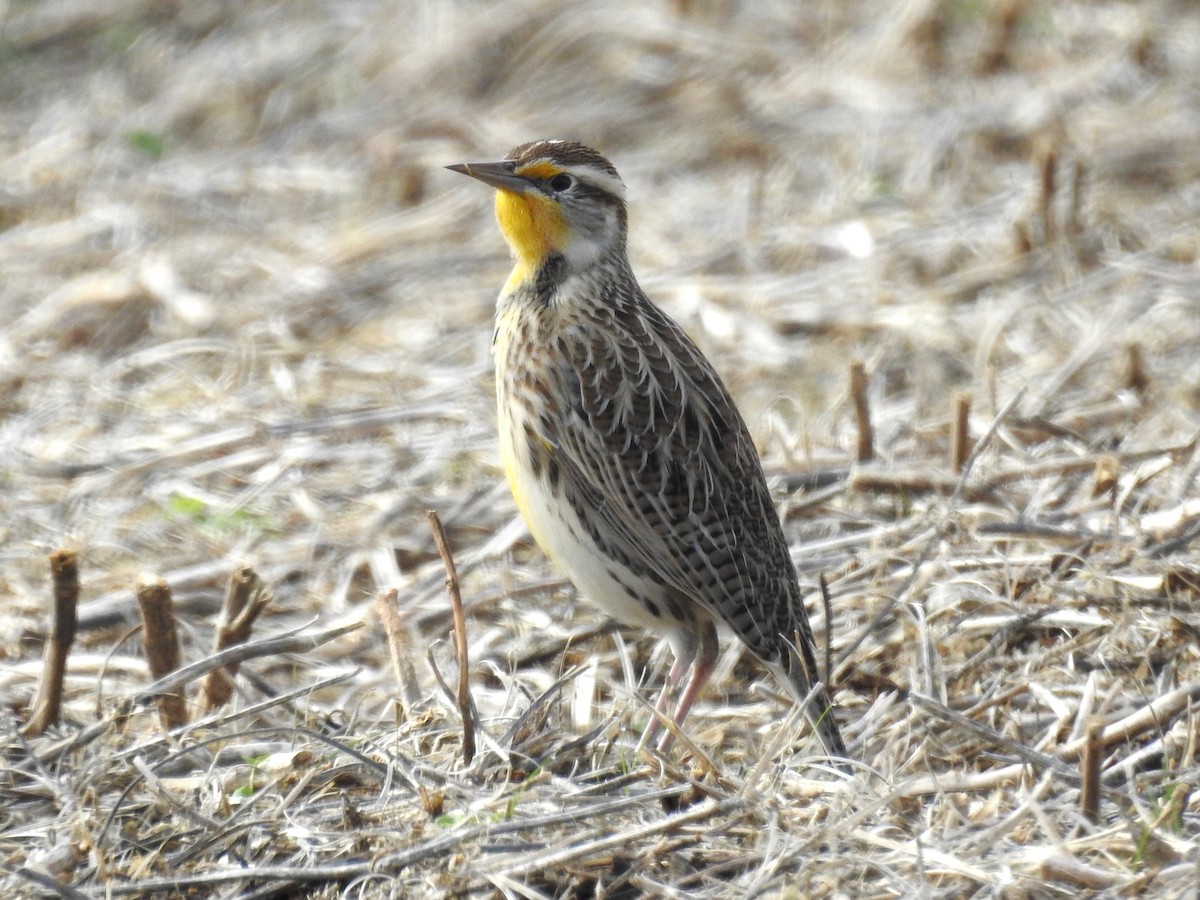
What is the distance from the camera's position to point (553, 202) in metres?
4.54

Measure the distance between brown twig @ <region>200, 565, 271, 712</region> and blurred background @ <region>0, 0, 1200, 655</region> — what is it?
0.91 meters

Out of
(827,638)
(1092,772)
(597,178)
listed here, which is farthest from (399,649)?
(1092,772)

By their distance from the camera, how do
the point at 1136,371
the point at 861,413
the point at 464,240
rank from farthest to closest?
the point at 464,240
the point at 1136,371
the point at 861,413

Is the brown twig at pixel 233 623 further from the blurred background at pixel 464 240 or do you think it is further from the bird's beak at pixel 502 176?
A: the bird's beak at pixel 502 176

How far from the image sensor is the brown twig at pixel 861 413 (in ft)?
17.1

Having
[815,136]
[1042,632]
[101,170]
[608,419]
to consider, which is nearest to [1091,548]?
[1042,632]

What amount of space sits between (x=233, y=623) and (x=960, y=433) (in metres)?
2.19

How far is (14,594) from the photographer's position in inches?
205

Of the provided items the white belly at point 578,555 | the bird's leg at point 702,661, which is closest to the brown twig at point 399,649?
the white belly at point 578,555

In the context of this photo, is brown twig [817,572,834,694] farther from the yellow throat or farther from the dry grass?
the yellow throat


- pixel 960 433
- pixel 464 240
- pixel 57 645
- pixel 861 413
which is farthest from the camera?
pixel 464 240

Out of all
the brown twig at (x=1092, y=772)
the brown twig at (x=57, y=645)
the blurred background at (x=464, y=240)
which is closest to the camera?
the brown twig at (x=1092, y=772)

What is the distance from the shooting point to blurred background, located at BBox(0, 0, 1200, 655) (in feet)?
18.9

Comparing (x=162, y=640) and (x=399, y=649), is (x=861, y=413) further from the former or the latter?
(x=162, y=640)
